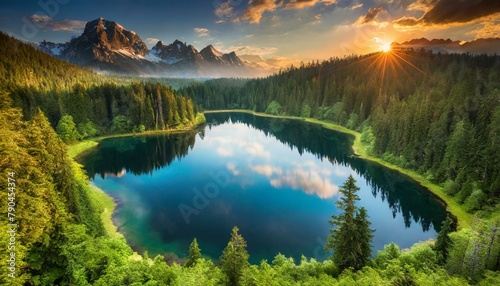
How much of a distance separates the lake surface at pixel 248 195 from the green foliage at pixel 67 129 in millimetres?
10710

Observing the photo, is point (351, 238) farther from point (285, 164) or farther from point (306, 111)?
point (306, 111)

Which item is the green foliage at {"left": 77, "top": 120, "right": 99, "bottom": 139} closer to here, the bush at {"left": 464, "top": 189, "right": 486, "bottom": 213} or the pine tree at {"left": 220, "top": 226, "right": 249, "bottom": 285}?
the pine tree at {"left": 220, "top": 226, "right": 249, "bottom": 285}

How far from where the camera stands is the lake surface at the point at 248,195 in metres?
43.8

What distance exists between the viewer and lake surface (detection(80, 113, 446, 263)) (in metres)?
43.8

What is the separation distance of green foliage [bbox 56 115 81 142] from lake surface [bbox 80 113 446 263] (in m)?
10.7

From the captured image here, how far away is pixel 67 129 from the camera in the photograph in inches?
3898

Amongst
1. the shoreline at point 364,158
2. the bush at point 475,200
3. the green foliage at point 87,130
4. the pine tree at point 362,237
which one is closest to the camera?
the pine tree at point 362,237

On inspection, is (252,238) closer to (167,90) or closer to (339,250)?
(339,250)

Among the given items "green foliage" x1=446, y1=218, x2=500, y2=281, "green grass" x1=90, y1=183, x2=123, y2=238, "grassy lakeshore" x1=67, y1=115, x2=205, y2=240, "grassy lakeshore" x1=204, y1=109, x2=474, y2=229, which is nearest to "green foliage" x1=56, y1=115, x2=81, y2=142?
"grassy lakeshore" x1=67, y1=115, x2=205, y2=240

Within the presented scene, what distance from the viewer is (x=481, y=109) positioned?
64062 millimetres

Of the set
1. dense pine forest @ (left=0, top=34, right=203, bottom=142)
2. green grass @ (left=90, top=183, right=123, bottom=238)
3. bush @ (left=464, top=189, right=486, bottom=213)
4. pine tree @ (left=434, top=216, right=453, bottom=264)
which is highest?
dense pine forest @ (left=0, top=34, right=203, bottom=142)

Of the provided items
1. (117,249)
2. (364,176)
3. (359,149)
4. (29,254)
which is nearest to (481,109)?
(364,176)

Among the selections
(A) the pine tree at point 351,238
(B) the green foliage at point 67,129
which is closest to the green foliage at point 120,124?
(B) the green foliage at point 67,129

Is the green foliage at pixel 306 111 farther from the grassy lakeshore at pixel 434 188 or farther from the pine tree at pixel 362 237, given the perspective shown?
the pine tree at pixel 362 237
